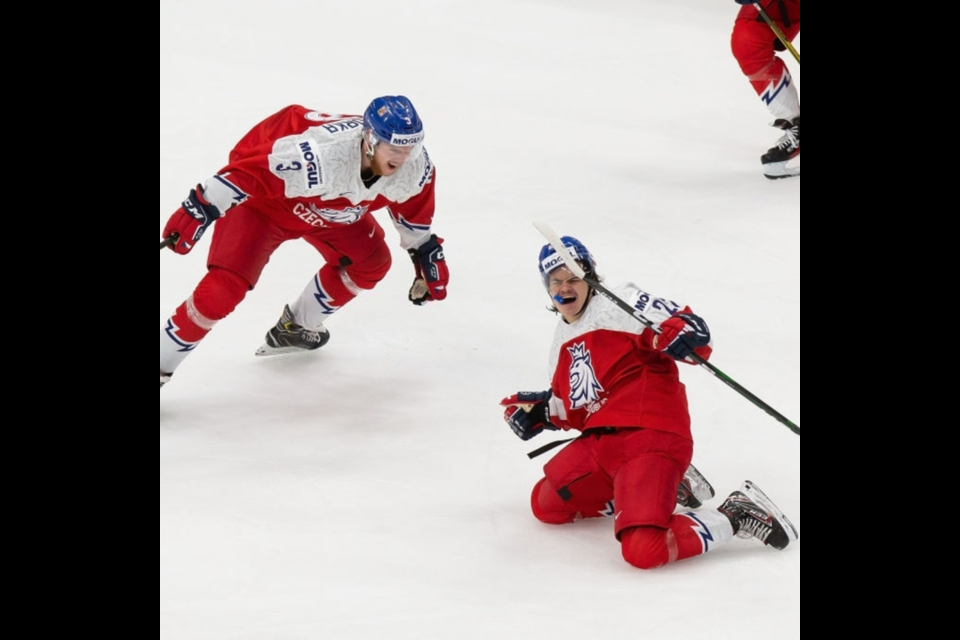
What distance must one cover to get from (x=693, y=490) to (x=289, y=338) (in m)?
1.82

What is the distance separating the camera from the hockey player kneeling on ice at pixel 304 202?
167 inches

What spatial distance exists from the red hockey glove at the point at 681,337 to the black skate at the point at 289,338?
5.93 feet

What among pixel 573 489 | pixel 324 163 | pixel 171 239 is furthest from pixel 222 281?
pixel 573 489

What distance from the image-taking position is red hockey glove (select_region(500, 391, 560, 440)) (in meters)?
3.90

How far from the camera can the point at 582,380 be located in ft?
12.5

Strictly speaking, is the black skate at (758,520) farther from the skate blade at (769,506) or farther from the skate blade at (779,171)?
the skate blade at (779,171)

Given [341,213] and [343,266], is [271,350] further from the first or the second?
[341,213]

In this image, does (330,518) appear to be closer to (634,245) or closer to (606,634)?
(606,634)

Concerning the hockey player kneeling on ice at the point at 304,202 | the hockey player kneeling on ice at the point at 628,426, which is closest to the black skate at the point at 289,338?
the hockey player kneeling on ice at the point at 304,202

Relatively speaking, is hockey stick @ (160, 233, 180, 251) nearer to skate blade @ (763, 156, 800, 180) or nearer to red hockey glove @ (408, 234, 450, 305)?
red hockey glove @ (408, 234, 450, 305)

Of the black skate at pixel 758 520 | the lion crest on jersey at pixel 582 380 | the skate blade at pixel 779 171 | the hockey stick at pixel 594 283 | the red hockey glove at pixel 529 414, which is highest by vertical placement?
the skate blade at pixel 779 171

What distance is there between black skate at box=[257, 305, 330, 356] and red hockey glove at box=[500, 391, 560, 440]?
1.33 metres

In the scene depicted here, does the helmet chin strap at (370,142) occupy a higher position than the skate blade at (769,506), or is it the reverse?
the helmet chin strap at (370,142)

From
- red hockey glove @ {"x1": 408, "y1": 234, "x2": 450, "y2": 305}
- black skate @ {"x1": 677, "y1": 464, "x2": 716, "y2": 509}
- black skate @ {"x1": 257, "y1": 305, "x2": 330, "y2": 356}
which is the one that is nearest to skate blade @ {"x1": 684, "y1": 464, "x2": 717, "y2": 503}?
black skate @ {"x1": 677, "y1": 464, "x2": 716, "y2": 509}
